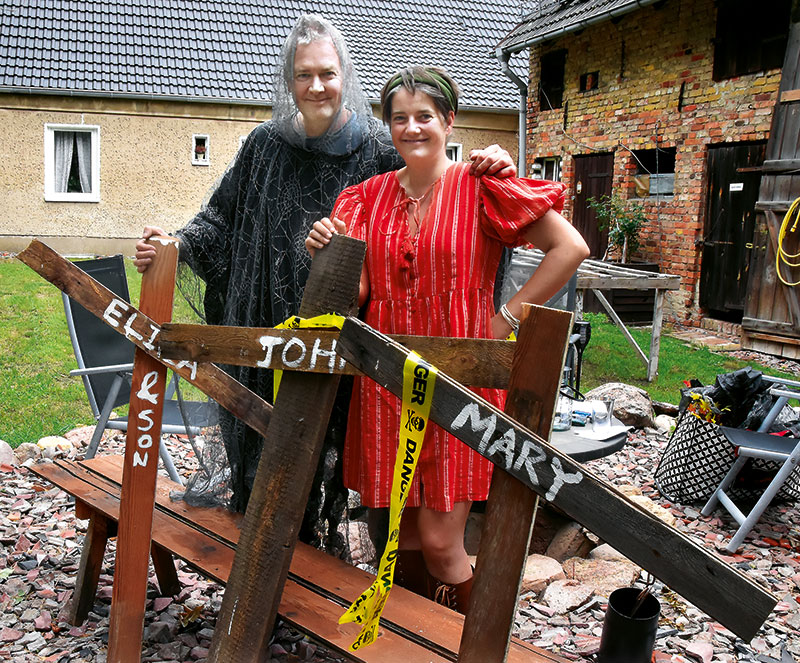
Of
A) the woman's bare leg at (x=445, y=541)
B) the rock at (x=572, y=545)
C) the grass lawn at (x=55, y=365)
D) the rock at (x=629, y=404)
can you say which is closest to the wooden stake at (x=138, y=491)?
the woman's bare leg at (x=445, y=541)

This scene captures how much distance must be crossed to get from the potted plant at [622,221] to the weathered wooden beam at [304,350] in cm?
955

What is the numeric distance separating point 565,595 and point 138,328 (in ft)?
6.76

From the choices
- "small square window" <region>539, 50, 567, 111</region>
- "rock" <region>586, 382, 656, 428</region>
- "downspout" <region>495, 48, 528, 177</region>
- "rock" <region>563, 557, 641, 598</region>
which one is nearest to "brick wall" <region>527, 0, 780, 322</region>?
"small square window" <region>539, 50, 567, 111</region>

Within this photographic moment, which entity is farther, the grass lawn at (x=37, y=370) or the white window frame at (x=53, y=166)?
the white window frame at (x=53, y=166)

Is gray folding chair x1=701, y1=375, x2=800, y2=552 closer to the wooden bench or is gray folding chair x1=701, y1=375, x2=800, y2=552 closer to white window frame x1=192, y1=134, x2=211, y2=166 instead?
the wooden bench

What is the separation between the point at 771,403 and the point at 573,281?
197 centimetres

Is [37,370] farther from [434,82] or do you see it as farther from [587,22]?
[587,22]

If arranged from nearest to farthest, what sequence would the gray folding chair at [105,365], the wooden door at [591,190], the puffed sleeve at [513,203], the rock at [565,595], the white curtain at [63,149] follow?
1. the puffed sleeve at [513,203]
2. the rock at [565,595]
3. the gray folding chair at [105,365]
4. the wooden door at [591,190]
5. the white curtain at [63,149]

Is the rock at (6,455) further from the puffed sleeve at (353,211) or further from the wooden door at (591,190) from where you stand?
the wooden door at (591,190)

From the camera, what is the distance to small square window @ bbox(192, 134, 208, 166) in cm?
1541

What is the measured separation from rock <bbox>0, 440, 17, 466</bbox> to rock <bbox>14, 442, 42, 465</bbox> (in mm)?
28

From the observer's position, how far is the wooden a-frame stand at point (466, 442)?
4.36ft

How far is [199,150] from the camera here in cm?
1566

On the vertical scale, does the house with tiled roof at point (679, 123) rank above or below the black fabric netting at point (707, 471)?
above
